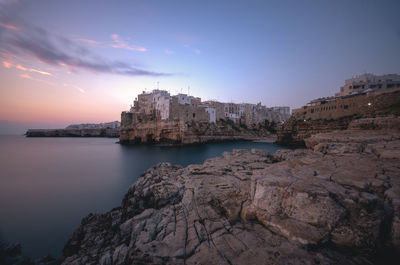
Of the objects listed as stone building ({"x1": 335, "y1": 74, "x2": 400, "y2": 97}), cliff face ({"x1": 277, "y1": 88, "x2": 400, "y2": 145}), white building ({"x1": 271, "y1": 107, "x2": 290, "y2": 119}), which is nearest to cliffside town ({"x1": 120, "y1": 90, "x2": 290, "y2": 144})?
cliff face ({"x1": 277, "y1": 88, "x2": 400, "y2": 145})

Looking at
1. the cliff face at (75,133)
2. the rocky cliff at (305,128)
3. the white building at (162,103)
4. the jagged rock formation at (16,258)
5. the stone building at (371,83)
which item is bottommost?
the jagged rock formation at (16,258)

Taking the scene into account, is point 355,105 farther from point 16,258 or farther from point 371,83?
point 16,258

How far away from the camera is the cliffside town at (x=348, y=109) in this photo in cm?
2364

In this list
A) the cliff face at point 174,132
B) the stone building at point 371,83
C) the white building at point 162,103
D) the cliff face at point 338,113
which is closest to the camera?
the cliff face at point 338,113

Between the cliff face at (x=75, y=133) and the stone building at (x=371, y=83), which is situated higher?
the stone building at (x=371, y=83)

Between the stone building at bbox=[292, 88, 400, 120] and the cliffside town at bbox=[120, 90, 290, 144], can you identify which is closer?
the stone building at bbox=[292, 88, 400, 120]

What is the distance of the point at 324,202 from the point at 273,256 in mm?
1538

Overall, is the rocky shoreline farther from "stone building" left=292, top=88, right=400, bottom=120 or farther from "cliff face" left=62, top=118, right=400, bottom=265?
"stone building" left=292, top=88, right=400, bottom=120

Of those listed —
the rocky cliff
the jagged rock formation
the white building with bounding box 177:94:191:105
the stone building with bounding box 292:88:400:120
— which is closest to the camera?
the jagged rock formation

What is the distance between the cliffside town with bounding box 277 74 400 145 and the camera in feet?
77.6

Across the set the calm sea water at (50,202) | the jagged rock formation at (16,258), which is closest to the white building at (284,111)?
the calm sea water at (50,202)

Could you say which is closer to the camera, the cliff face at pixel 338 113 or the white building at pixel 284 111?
the cliff face at pixel 338 113

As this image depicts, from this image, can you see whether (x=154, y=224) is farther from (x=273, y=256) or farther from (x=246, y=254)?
(x=273, y=256)

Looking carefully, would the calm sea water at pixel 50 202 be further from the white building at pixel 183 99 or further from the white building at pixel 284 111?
the white building at pixel 284 111
